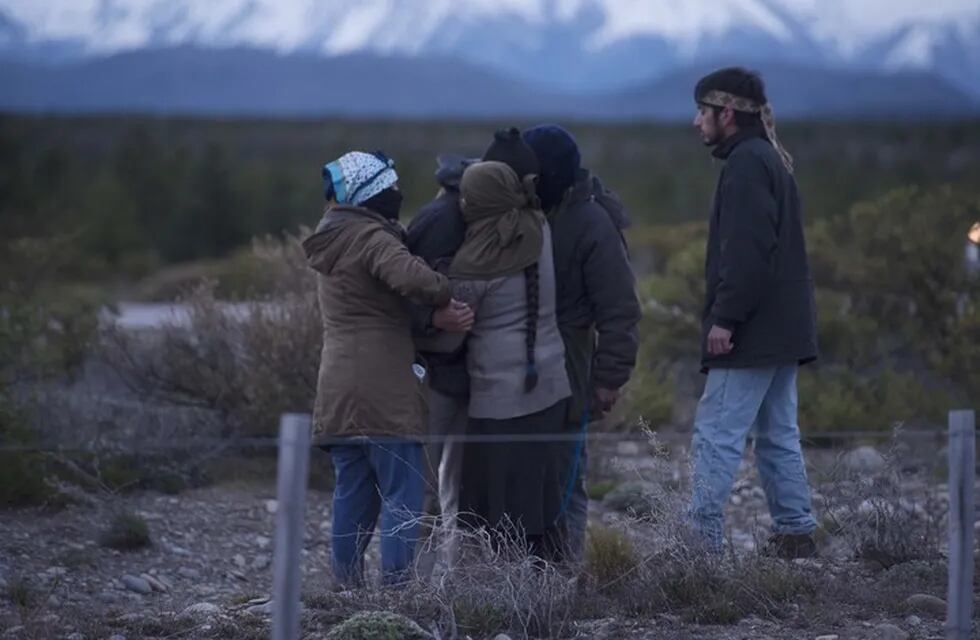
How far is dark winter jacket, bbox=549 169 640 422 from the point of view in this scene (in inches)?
242

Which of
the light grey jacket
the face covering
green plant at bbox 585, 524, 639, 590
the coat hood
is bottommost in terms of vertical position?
green plant at bbox 585, 524, 639, 590

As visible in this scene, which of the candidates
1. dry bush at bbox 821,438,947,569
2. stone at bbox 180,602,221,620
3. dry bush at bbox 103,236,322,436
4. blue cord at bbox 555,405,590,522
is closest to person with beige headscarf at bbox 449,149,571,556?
blue cord at bbox 555,405,590,522

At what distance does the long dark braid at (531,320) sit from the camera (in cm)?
603

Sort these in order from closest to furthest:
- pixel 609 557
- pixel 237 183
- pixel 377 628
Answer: pixel 377 628, pixel 609 557, pixel 237 183

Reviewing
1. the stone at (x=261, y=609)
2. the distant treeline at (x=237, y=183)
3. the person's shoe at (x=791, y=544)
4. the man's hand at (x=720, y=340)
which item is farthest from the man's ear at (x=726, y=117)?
the distant treeline at (x=237, y=183)

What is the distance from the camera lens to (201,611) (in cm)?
582

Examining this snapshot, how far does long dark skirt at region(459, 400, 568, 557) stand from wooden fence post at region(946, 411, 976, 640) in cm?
177

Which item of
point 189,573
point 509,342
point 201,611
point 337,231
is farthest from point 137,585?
point 509,342

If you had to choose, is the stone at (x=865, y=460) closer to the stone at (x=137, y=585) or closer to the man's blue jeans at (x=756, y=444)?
the man's blue jeans at (x=756, y=444)

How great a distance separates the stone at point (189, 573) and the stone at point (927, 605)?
133 inches

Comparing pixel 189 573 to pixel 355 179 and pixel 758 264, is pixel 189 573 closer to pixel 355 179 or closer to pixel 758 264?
pixel 355 179

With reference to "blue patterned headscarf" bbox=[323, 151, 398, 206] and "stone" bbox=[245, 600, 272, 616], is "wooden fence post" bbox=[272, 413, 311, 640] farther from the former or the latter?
"blue patterned headscarf" bbox=[323, 151, 398, 206]

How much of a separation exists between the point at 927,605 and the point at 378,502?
6.97ft

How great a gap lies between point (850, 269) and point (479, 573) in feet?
23.5
